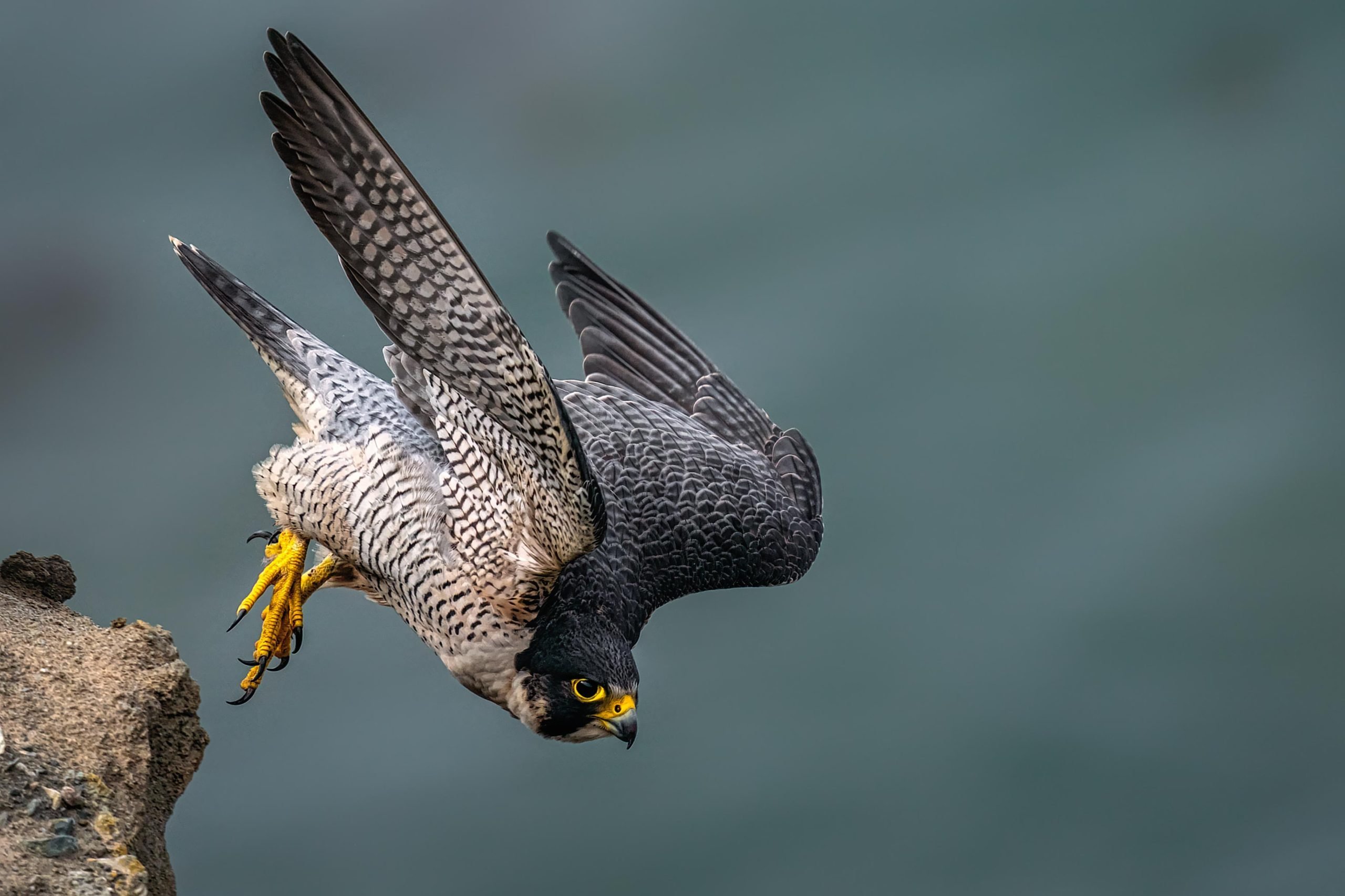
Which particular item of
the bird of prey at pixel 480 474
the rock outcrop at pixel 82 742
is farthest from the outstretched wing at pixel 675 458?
the rock outcrop at pixel 82 742

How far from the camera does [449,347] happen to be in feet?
10.4

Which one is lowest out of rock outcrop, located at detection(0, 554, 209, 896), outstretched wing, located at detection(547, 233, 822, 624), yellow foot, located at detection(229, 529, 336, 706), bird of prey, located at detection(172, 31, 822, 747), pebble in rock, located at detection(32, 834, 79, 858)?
pebble in rock, located at detection(32, 834, 79, 858)

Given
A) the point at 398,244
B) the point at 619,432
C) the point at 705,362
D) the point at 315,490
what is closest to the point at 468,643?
the point at 315,490

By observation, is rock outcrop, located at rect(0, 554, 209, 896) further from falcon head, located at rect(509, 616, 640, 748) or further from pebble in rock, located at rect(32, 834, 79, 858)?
falcon head, located at rect(509, 616, 640, 748)

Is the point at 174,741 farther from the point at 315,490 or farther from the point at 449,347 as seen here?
the point at 449,347

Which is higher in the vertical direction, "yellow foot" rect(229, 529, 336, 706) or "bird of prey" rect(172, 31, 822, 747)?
"bird of prey" rect(172, 31, 822, 747)

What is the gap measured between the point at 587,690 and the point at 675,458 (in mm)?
996

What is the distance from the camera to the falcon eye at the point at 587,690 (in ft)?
11.9

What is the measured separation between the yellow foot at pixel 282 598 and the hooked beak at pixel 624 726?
40.6 inches

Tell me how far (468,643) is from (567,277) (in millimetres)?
1683

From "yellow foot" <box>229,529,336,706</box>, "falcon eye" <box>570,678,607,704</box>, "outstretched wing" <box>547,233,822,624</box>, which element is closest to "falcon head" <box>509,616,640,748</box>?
"falcon eye" <box>570,678,607,704</box>

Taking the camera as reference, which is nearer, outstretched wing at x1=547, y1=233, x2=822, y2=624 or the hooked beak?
the hooked beak

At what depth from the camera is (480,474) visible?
369cm

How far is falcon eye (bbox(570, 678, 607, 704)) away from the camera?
11.9 feet
